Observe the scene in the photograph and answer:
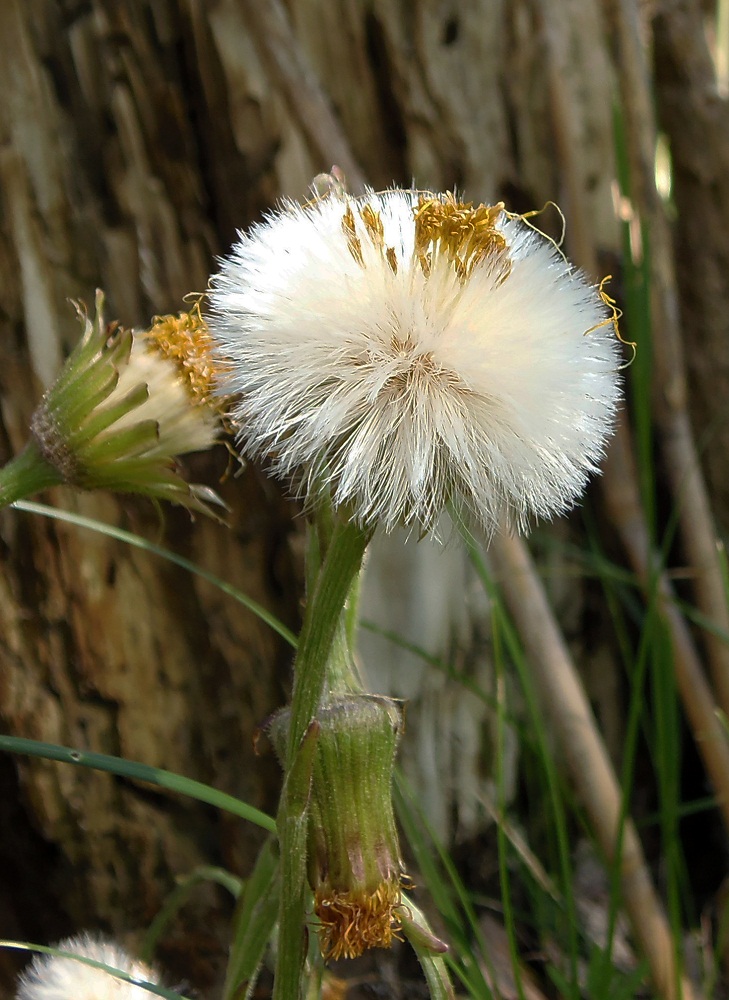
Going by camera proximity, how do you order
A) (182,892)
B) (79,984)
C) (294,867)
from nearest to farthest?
(294,867) < (79,984) < (182,892)

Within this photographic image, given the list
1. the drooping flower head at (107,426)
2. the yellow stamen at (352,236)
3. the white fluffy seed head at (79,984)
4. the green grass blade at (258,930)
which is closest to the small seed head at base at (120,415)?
the drooping flower head at (107,426)

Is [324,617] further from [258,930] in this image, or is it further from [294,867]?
[258,930]

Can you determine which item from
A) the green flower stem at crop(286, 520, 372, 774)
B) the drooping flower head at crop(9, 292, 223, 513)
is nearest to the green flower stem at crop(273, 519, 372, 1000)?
the green flower stem at crop(286, 520, 372, 774)

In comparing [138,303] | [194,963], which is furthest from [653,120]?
[194,963]

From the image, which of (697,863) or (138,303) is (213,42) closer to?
(138,303)

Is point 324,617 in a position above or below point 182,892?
A: above

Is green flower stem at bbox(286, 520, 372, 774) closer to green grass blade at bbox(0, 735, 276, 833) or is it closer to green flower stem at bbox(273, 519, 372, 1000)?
green flower stem at bbox(273, 519, 372, 1000)

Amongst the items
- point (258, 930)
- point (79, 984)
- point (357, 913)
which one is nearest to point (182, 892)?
point (79, 984)
